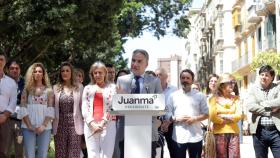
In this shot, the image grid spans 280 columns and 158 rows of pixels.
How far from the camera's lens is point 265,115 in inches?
336

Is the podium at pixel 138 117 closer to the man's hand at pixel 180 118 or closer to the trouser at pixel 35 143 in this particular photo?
the man's hand at pixel 180 118

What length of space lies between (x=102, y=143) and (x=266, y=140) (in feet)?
8.42

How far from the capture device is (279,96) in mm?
8500

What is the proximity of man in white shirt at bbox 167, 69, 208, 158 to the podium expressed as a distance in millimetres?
1765

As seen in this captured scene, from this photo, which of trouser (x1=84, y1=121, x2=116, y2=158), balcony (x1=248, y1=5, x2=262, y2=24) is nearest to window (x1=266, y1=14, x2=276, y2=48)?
balcony (x1=248, y1=5, x2=262, y2=24)

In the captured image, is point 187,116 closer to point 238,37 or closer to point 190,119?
point 190,119

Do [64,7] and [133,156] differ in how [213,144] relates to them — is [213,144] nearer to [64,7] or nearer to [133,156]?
[133,156]

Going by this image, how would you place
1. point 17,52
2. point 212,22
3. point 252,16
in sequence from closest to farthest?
1. point 17,52
2. point 252,16
3. point 212,22

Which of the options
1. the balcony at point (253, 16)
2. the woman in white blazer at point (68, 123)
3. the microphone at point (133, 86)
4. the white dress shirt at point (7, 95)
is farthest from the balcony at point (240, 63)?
the microphone at point (133, 86)

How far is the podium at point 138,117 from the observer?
6785mm

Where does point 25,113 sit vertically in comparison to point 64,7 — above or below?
below

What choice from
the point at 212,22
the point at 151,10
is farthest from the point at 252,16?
the point at 212,22

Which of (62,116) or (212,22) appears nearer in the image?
(62,116)

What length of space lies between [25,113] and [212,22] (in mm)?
59268
